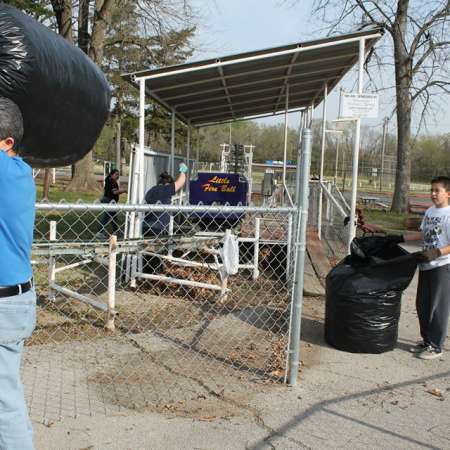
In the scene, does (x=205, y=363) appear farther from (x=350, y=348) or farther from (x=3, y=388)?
(x=3, y=388)

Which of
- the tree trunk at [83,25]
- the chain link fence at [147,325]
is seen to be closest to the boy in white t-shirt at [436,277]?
the chain link fence at [147,325]

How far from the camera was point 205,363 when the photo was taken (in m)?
4.63

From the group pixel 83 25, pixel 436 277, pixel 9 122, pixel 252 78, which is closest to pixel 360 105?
pixel 436 277

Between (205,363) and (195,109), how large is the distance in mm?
7358

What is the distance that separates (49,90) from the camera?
118 inches

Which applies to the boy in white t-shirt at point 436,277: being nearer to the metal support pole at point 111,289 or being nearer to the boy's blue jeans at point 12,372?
the metal support pole at point 111,289

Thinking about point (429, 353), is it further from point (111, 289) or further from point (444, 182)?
point (111, 289)

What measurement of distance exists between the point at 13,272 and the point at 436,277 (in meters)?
3.77

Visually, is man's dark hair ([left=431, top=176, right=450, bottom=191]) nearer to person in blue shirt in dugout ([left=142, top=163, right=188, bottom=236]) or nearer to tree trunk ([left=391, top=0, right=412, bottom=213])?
person in blue shirt in dugout ([left=142, top=163, right=188, bottom=236])

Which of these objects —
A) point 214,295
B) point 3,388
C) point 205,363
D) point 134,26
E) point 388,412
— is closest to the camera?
point 3,388

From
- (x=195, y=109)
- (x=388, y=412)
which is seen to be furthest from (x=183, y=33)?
(x=388, y=412)

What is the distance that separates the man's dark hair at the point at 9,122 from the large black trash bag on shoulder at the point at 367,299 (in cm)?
338

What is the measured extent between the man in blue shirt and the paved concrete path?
97cm

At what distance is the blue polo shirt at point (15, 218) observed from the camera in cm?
218
